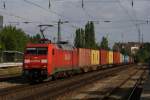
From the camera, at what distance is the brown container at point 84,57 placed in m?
48.7

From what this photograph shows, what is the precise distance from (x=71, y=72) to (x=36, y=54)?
10.5 meters

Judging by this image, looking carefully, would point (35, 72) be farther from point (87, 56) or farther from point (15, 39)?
point (15, 39)

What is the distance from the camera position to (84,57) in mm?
51906

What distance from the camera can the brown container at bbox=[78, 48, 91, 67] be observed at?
48.7 metres

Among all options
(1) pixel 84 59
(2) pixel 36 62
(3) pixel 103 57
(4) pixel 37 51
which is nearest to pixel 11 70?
(1) pixel 84 59

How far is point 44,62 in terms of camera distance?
107 ft

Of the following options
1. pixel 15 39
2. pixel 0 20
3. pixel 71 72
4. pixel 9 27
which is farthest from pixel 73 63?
pixel 9 27

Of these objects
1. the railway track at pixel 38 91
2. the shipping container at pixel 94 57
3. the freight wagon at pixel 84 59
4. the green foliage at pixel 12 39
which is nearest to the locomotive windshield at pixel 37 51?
the railway track at pixel 38 91

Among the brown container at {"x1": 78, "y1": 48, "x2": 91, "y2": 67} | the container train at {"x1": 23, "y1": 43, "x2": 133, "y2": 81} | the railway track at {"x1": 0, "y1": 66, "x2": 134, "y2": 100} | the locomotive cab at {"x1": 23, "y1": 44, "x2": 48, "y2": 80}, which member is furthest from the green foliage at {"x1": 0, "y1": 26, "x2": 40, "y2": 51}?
the railway track at {"x1": 0, "y1": 66, "x2": 134, "y2": 100}

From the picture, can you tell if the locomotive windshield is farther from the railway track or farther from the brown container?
the brown container

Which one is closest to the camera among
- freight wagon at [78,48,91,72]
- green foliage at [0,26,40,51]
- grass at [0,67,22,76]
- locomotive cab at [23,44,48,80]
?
locomotive cab at [23,44,48,80]

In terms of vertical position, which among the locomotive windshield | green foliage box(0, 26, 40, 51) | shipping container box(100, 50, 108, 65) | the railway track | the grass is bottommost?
the grass

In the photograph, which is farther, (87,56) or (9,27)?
(9,27)

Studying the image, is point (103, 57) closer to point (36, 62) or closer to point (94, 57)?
point (94, 57)
